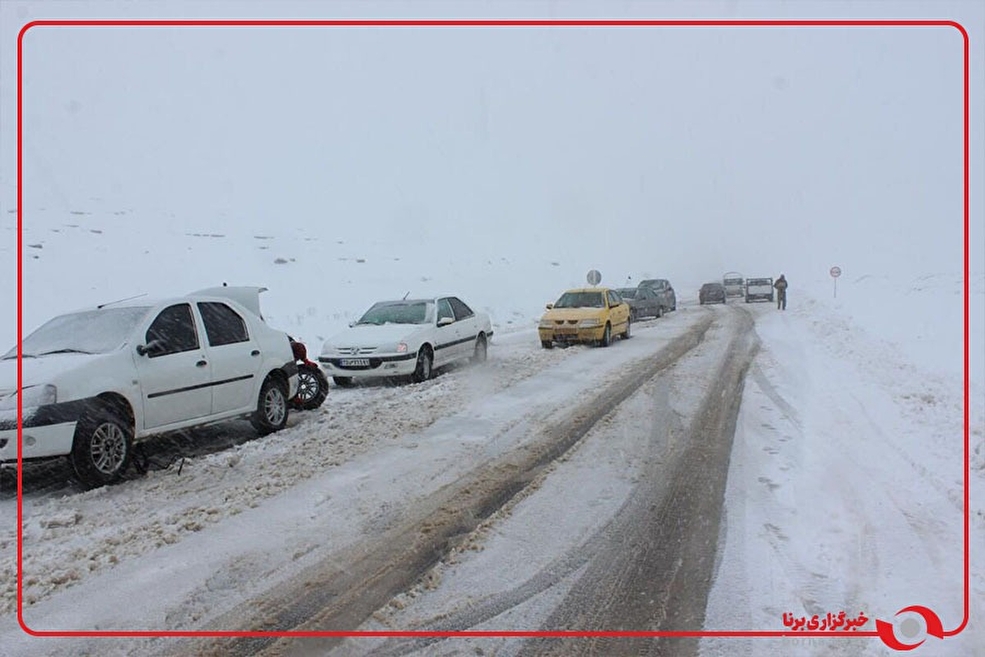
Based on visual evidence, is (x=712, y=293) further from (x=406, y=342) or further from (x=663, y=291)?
(x=406, y=342)

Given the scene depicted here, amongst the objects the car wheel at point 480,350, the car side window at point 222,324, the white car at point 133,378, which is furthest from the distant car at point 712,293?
the car side window at point 222,324

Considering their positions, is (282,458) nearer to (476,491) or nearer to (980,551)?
(476,491)

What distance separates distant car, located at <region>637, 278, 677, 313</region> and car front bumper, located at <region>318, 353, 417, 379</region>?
1850cm

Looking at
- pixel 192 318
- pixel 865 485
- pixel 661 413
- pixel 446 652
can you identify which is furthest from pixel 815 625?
pixel 192 318

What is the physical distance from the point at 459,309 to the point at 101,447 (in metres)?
8.28

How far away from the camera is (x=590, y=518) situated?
4918mm

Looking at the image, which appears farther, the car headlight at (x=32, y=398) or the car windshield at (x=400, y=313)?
the car windshield at (x=400, y=313)

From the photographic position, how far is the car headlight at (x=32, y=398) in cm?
528

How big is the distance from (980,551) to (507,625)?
127 inches

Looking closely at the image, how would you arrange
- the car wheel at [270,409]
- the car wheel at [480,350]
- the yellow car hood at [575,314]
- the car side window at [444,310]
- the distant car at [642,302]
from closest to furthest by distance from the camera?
the car wheel at [270,409], the car side window at [444,310], the car wheel at [480,350], the yellow car hood at [575,314], the distant car at [642,302]

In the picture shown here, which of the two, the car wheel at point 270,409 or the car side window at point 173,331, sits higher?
the car side window at point 173,331

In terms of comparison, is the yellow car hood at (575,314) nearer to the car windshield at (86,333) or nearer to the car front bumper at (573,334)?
the car front bumper at (573,334)

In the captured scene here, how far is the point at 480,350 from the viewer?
1381 cm

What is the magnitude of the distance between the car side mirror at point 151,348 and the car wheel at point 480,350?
759cm
